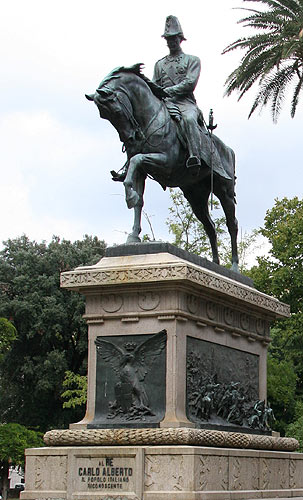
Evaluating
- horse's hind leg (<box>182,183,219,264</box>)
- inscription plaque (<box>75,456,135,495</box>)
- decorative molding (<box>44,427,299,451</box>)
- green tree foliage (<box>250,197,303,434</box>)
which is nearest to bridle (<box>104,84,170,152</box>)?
horse's hind leg (<box>182,183,219,264</box>)

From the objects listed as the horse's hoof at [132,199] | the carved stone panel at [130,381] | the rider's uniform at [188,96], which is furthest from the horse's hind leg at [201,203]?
the carved stone panel at [130,381]

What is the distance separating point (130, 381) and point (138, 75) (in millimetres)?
4897

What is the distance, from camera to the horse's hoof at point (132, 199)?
597 inches

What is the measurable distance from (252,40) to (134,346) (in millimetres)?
17728

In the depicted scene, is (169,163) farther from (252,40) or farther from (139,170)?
(252,40)

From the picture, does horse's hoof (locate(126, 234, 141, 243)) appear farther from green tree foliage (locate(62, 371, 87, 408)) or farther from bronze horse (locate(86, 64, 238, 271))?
green tree foliage (locate(62, 371, 87, 408))

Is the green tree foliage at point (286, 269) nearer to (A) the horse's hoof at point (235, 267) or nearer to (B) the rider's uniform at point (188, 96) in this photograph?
(A) the horse's hoof at point (235, 267)

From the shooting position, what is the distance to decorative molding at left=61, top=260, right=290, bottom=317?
1401 centimetres

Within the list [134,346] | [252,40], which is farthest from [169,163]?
[252,40]

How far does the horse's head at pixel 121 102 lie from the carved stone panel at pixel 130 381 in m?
3.27

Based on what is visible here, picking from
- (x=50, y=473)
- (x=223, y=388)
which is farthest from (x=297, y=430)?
(x=50, y=473)

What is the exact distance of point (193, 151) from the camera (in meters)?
15.9

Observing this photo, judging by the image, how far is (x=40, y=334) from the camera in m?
46.9

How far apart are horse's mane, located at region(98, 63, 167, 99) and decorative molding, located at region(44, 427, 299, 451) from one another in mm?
5278
